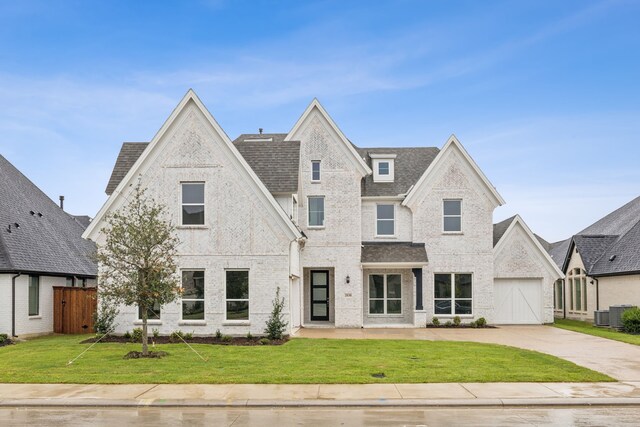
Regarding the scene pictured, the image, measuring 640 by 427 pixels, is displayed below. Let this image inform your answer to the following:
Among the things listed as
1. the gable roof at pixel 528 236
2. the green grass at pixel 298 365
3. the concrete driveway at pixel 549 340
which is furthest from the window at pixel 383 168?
the green grass at pixel 298 365

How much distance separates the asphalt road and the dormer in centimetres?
2147

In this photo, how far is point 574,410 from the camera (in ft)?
40.3

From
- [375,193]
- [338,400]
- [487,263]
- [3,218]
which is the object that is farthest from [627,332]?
[3,218]

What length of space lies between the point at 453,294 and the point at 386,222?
16.0 feet

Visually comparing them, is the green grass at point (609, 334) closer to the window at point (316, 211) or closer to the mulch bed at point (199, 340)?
the window at point (316, 211)

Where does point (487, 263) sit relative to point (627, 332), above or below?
above

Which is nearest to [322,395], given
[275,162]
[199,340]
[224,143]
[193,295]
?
[199,340]

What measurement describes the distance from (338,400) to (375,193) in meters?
20.1

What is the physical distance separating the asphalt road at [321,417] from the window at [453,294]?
18.9m

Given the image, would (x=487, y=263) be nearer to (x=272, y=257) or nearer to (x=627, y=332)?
(x=627, y=332)

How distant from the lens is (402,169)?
34094 millimetres

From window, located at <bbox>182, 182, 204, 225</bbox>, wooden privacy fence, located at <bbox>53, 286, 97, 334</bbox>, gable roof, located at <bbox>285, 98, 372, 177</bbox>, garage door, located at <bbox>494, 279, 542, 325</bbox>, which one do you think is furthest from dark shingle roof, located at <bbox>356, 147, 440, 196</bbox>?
wooden privacy fence, located at <bbox>53, 286, 97, 334</bbox>

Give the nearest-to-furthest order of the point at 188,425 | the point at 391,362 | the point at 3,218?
1. the point at 188,425
2. the point at 391,362
3. the point at 3,218

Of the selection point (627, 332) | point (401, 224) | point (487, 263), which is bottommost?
point (627, 332)
